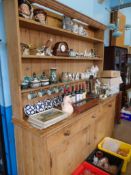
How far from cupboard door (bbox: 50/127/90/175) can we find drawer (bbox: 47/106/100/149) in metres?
0.05

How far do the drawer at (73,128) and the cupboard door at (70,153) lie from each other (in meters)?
0.05

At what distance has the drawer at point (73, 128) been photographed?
1298 millimetres

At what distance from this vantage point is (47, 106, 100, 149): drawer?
1.30m

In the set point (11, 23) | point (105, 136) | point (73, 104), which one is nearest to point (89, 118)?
point (73, 104)

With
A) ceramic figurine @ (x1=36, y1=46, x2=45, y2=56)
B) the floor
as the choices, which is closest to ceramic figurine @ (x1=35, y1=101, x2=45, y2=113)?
ceramic figurine @ (x1=36, y1=46, x2=45, y2=56)

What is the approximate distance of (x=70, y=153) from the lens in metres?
1.57

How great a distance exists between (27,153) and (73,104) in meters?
0.72

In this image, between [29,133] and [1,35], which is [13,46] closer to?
[1,35]

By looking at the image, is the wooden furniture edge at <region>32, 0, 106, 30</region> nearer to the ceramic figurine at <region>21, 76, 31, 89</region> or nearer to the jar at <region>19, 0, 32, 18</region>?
the jar at <region>19, 0, 32, 18</region>

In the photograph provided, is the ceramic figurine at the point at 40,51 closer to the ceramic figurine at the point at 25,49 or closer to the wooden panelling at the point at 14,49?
the ceramic figurine at the point at 25,49

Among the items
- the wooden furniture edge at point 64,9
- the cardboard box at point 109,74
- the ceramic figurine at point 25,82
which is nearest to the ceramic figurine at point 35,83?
the ceramic figurine at point 25,82

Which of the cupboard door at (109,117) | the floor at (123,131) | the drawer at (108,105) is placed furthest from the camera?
the floor at (123,131)

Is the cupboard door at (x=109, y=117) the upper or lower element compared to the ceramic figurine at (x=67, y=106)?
lower

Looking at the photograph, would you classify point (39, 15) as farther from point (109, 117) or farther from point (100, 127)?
point (109, 117)
